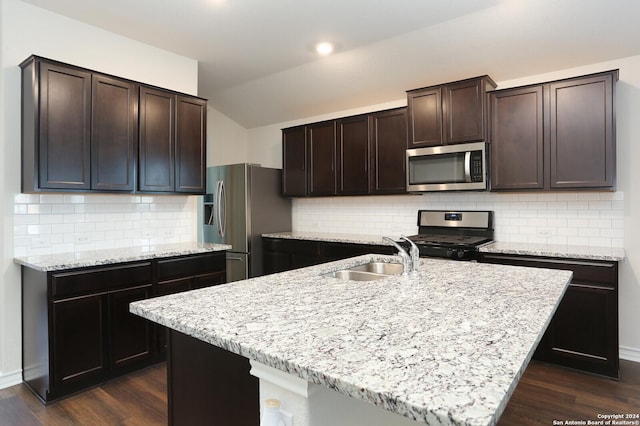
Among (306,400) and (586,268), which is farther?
(586,268)

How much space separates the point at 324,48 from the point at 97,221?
2526mm

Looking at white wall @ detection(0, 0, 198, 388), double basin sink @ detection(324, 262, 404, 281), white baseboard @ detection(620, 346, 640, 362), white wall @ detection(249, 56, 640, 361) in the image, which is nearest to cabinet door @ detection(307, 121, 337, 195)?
white wall @ detection(249, 56, 640, 361)

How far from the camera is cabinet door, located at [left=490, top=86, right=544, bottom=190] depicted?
3225 mm

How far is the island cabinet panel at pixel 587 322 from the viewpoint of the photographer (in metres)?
2.74

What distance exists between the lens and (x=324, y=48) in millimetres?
3678

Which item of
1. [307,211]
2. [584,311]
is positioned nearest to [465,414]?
[584,311]

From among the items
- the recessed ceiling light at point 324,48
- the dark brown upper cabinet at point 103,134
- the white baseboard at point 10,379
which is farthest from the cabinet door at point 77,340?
the recessed ceiling light at point 324,48

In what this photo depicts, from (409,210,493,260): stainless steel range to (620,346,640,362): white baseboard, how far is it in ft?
4.33

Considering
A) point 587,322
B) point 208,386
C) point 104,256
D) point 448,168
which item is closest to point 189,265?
point 104,256

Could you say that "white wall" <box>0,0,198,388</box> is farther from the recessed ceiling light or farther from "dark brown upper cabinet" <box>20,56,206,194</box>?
the recessed ceiling light

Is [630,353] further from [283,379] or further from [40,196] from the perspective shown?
[40,196]

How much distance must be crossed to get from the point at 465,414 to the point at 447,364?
22 cm

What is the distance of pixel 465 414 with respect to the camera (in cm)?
66

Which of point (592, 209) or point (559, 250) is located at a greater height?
point (592, 209)
